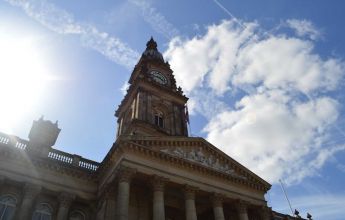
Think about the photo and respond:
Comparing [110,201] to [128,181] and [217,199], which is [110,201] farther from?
[217,199]

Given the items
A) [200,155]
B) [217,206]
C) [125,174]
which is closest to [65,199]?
[125,174]

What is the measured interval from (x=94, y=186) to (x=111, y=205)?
421 centimetres

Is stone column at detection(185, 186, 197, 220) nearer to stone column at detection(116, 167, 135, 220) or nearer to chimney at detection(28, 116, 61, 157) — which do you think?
stone column at detection(116, 167, 135, 220)

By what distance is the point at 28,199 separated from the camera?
2347 cm

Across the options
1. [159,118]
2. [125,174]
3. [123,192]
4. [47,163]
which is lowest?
[123,192]

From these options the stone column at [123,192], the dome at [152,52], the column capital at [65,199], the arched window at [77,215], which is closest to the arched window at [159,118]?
the dome at [152,52]

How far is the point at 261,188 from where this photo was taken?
29.7 m

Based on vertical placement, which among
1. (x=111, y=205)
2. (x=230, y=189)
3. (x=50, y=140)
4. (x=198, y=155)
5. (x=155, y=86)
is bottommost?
(x=111, y=205)

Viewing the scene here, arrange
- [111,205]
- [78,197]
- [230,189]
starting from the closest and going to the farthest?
[111,205] → [78,197] → [230,189]

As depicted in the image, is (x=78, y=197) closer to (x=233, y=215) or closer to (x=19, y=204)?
(x=19, y=204)

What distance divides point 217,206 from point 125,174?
8044mm

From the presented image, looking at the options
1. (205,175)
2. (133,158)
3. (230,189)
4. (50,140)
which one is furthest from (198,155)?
(50,140)

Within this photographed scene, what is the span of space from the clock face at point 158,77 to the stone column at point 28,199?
70.0 ft

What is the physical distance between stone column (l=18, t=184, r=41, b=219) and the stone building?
2 centimetres
